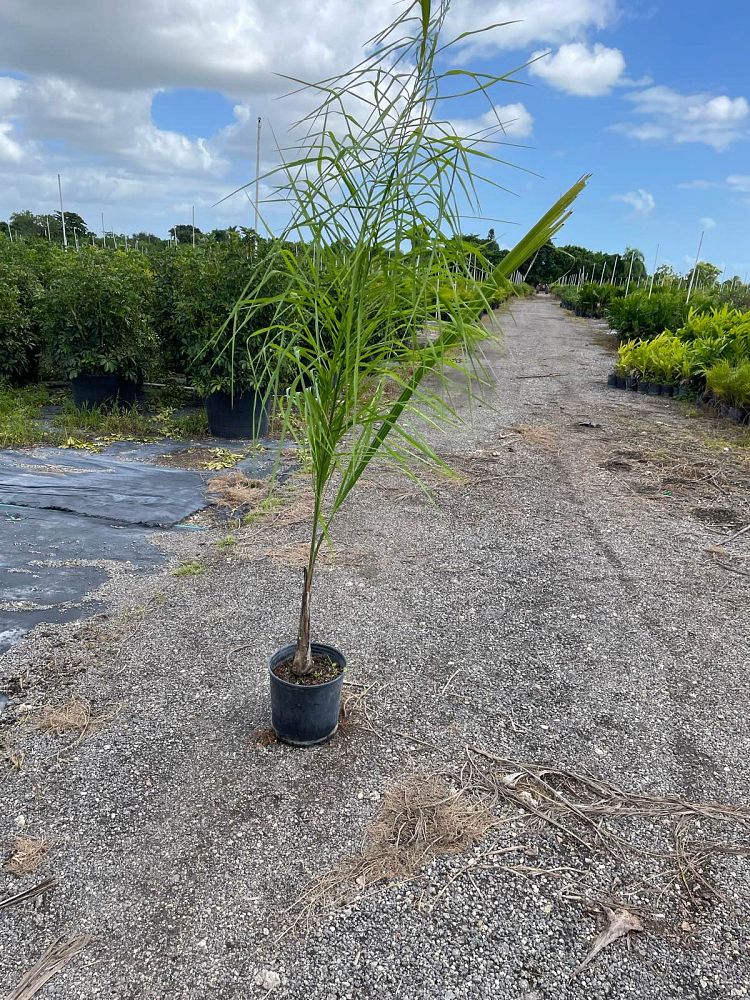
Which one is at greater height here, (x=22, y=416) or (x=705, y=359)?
(x=705, y=359)

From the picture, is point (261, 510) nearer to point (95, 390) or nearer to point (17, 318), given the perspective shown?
point (95, 390)

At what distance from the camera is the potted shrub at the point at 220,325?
220 inches

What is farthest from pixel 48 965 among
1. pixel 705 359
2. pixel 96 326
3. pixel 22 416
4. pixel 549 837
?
pixel 705 359

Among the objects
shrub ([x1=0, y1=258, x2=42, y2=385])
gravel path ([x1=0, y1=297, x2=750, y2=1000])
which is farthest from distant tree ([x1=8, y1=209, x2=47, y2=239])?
gravel path ([x1=0, y1=297, x2=750, y2=1000])

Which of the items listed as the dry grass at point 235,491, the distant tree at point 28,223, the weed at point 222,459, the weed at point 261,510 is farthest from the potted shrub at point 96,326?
the distant tree at point 28,223

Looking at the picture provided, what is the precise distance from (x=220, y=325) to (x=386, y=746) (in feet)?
14.8

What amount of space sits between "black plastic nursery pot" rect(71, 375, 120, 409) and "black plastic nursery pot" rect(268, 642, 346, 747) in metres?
4.87

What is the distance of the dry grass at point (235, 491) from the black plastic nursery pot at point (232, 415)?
1.12 metres

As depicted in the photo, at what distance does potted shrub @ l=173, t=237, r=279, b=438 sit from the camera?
559cm

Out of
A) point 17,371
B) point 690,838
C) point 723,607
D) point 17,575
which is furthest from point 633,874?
point 17,371

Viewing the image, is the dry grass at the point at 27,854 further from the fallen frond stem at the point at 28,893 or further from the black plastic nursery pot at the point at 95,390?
the black plastic nursery pot at the point at 95,390

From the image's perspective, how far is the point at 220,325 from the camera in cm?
568

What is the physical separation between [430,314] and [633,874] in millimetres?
1616

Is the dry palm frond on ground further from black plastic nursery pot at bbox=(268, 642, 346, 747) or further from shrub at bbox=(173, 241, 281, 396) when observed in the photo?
shrub at bbox=(173, 241, 281, 396)
